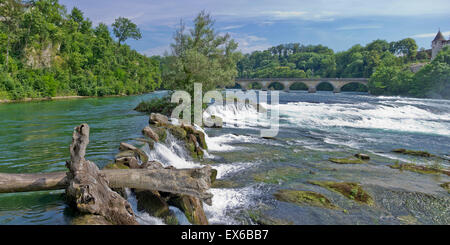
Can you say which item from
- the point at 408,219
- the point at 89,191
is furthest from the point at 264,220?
the point at 89,191

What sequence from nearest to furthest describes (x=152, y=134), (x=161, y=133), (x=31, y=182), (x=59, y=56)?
(x=31, y=182) < (x=152, y=134) < (x=161, y=133) < (x=59, y=56)

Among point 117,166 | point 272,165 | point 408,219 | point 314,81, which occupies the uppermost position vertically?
point 314,81

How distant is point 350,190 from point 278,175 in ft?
7.75

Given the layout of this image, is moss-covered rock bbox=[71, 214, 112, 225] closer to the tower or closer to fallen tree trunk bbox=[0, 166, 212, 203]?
fallen tree trunk bbox=[0, 166, 212, 203]

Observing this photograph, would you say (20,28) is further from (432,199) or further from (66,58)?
(432,199)

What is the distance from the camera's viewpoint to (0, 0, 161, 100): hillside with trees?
41.8m

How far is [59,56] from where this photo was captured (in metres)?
53.6

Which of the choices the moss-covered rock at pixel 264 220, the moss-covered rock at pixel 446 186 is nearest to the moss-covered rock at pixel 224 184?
the moss-covered rock at pixel 264 220

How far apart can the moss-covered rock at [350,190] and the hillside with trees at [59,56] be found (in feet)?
134

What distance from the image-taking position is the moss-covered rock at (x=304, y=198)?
7445 mm

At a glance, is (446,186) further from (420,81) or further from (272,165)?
(420,81)

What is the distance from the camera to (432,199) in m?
7.93
